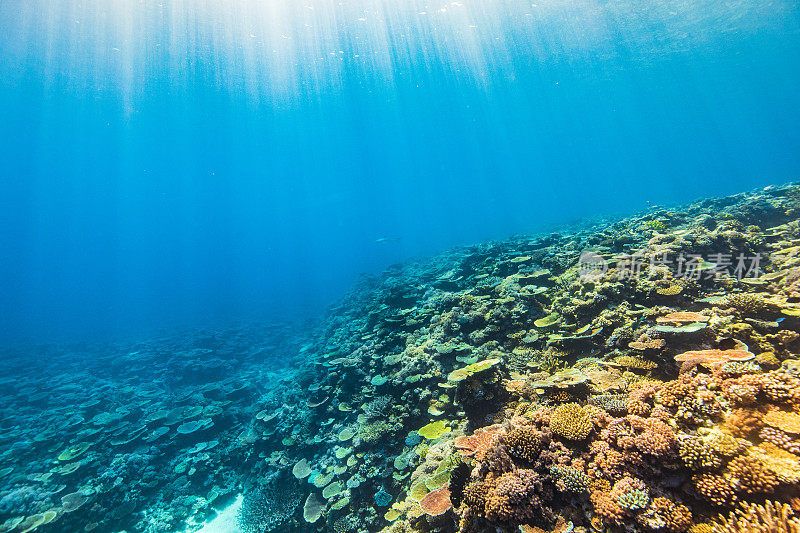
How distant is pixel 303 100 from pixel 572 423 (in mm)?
68873

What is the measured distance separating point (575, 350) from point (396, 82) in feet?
189

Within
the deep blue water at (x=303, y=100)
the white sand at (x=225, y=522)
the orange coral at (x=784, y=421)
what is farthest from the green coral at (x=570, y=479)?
the deep blue water at (x=303, y=100)

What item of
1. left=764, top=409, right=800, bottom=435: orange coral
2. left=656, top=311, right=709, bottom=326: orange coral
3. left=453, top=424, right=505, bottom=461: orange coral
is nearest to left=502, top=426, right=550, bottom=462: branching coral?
left=453, top=424, right=505, bottom=461: orange coral

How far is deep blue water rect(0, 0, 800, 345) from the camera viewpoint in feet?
112

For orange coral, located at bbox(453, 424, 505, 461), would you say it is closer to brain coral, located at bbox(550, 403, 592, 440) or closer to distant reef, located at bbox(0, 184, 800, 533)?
distant reef, located at bbox(0, 184, 800, 533)

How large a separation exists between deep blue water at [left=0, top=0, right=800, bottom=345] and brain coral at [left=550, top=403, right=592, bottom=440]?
2961 centimetres

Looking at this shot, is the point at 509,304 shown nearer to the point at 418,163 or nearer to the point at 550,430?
the point at 550,430

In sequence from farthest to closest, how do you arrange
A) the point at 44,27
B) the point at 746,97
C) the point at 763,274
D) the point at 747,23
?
the point at 746,97, the point at 747,23, the point at 44,27, the point at 763,274

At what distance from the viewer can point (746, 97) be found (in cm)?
8212

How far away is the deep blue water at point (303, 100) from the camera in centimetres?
3428

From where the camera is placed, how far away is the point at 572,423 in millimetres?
3713

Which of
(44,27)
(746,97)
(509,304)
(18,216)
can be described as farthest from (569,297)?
(18,216)

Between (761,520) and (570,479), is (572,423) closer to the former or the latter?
(570,479)

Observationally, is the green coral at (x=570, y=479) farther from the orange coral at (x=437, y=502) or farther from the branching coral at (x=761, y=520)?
the orange coral at (x=437, y=502)
